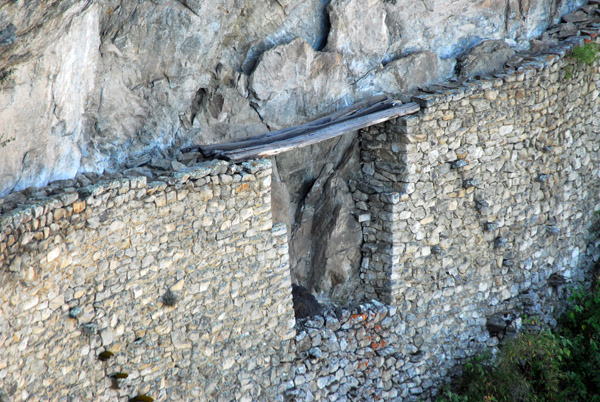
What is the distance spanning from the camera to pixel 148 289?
716 cm

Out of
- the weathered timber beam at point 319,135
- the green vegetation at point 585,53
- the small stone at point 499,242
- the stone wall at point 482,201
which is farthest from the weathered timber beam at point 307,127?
the green vegetation at point 585,53

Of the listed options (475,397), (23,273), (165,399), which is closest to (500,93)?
(475,397)

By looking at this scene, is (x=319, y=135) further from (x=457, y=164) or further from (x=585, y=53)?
(x=585, y=53)

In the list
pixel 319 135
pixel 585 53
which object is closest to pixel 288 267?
pixel 319 135

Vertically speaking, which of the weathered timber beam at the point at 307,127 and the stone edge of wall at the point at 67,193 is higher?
the weathered timber beam at the point at 307,127

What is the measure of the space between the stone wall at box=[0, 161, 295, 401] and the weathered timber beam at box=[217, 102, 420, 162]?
0.12 meters

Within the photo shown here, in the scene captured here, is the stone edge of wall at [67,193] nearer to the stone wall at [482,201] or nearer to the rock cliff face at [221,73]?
the rock cliff face at [221,73]

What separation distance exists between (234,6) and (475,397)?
4951mm

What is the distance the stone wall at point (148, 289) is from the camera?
243 inches

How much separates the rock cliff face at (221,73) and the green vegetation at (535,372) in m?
1.95

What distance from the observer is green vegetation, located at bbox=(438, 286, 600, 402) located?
925 centimetres

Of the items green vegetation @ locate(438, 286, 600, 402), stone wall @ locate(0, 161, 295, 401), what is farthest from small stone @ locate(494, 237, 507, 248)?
stone wall @ locate(0, 161, 295, 401)

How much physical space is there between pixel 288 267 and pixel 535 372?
11.0 feet

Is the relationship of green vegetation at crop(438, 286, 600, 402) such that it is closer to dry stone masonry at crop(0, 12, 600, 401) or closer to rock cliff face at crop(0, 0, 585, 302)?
dry stone masonry at crop(0, 12, 600, 401)
